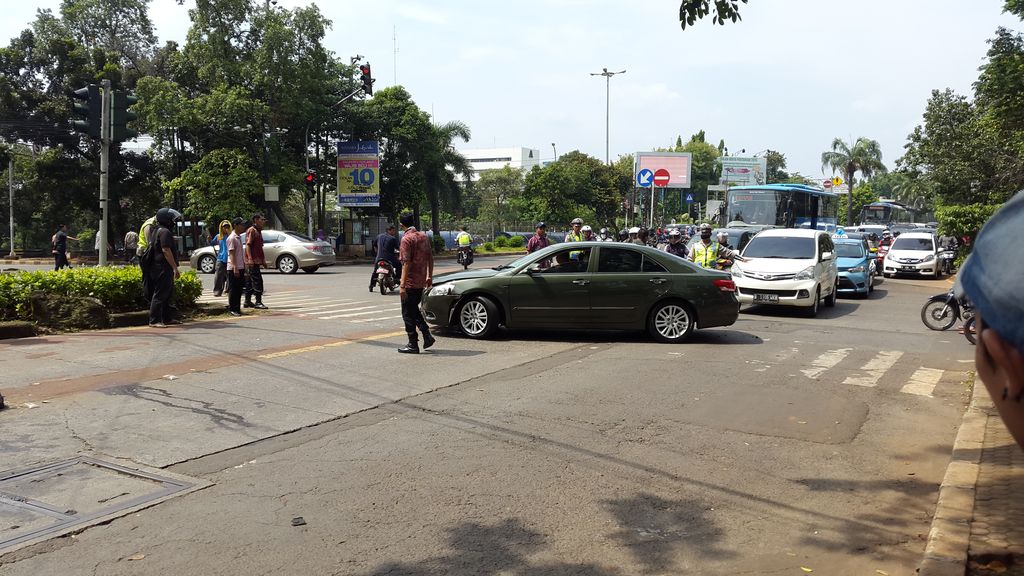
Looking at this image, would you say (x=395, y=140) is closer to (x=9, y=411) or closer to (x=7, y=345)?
(x=7, y=345)

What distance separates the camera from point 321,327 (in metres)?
12.7

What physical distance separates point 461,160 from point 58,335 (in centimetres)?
3939

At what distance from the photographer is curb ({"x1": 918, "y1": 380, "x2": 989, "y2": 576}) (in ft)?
12.6

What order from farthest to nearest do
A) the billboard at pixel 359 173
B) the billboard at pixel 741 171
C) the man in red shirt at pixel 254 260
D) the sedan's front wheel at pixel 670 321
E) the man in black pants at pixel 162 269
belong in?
the billboard at pixel 741 171
the billboard at pixel 359 173
the man in red shirt at pixel 254 260
the man in black pants at pixel 162 269
the sedan's front wheel at pixel 670 321

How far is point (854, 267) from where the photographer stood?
2042cm

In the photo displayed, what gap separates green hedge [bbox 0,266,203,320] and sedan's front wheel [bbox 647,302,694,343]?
309 inches

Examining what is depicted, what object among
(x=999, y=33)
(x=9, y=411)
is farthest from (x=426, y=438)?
(x=999, y=33)

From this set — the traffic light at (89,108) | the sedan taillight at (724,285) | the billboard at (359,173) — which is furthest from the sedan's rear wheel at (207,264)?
the sedan taillight at (724,285)

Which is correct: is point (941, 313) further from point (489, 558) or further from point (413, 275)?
point (489, 558)

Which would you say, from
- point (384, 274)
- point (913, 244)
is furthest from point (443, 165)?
point (384, 274)

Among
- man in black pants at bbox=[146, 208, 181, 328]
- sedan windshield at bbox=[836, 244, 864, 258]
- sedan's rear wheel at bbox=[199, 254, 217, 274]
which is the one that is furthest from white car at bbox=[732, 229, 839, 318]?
sedan's rear wheel at bbox=[199, 254, 217, 274]

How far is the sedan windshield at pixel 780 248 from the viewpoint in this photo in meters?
16.3

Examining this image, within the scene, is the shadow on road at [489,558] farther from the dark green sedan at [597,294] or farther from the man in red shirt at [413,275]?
the dark green sedan at [597,294]

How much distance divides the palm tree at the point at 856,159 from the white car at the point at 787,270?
61.4 metres
